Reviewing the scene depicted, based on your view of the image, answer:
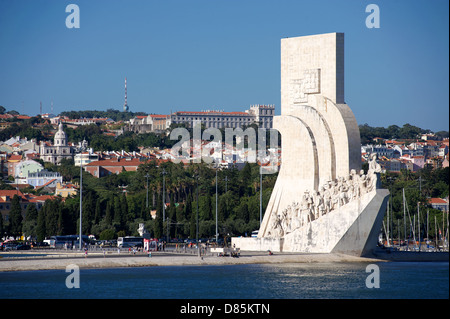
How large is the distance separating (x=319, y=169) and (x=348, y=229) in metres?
4.53

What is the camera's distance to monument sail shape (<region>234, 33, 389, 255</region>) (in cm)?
4116

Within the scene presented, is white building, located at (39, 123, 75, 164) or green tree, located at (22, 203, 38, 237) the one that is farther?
white building, located at (39, 123, 75, 164)

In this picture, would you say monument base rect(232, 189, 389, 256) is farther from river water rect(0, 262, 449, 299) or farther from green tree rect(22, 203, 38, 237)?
green tree rect(22, 203, 38, 237)

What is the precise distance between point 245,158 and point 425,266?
226ft

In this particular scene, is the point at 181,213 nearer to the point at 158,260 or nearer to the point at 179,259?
the point at 179,259

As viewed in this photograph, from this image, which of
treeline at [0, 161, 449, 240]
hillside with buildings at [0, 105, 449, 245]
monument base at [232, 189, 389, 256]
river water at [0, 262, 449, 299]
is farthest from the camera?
hillside with buildings at [0, 105, 449, 245]

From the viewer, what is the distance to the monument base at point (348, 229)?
133 feet

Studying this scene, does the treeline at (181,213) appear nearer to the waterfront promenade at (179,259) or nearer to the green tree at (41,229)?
the green tree at (41,229)

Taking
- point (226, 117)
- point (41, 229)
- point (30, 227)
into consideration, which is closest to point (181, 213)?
point (41, 229)

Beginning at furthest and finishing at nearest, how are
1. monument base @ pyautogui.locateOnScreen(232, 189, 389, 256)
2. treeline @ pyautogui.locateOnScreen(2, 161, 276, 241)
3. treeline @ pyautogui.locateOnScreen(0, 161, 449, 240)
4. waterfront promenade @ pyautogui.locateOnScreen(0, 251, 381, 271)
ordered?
treeline @ pyautogui.locateOnScreen(0, 161, 449, 240), treeline @ pyautogui.locateOnScreen(2, 161, 276, 241), monument base @ pyautogui.locateOnScreen(232, 189, 389, 256), waterfront promenade @ pyautogui.locateOnScreen(0, 251, 381, 271)

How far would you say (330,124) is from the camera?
4419 cm

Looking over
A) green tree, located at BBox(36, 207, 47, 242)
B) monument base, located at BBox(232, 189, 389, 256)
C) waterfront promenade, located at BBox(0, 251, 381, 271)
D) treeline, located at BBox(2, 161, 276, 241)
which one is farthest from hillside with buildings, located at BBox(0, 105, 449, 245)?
monument base, located at BBox(232, 189, 389, 256)

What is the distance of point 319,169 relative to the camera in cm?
4466

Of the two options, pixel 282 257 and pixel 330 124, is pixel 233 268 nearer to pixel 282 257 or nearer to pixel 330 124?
pixel 282 257
